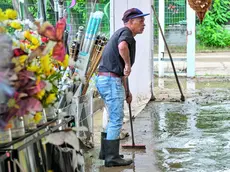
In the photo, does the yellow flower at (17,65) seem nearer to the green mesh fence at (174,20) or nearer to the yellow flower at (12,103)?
the yellow flower at (12,103)

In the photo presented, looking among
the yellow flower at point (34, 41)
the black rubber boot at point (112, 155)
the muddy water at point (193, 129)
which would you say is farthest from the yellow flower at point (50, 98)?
the muddy water at point (193, 129)

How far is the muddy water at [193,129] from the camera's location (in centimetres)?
529

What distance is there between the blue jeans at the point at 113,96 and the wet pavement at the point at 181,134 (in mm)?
537

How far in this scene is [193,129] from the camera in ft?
22.7

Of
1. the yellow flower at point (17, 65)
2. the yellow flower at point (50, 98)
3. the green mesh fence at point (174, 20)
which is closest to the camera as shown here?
the yellow flower at point (17, 65)

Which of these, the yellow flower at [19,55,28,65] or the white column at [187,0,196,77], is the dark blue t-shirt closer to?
the yellow flower at [19,55,28,65]

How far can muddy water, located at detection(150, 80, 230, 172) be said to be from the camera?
5285 mm

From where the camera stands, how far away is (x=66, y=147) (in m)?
2.62

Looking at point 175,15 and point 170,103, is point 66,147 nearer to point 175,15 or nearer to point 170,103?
point 170,103

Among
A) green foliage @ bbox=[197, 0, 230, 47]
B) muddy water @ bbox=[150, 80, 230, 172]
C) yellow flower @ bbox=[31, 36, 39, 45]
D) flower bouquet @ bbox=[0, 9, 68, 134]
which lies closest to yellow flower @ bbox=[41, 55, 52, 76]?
flower bouquet @ bbox=[0, 9, 68, 134]

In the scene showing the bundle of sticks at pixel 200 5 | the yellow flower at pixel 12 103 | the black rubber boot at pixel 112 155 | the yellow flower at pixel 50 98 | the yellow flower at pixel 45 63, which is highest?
the bundle of sticks at pixel 200 5

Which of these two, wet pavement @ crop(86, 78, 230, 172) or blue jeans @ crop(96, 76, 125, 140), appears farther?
wet pavement @ crop(86, 78, 230, 172)

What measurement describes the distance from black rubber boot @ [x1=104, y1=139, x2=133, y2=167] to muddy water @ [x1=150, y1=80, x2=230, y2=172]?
0.47m

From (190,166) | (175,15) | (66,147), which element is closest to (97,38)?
(190,166)
